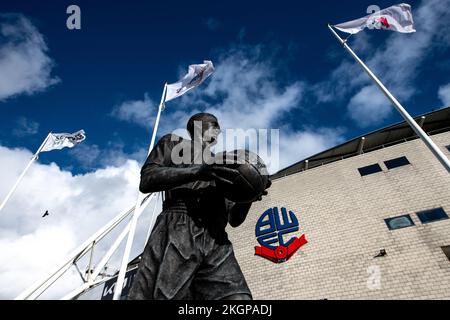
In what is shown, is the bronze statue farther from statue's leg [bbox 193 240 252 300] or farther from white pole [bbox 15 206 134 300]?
white pole [bbox 15 206 134 300]

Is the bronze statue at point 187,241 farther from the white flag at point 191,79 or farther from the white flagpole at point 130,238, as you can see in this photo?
the white flag at point 191,79

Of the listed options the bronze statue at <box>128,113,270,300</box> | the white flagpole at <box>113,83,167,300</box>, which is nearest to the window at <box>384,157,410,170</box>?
the white flagpole at <box>113,83,167,300</box>

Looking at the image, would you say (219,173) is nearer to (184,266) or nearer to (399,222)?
(184,266)

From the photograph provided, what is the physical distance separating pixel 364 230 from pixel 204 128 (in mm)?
12737

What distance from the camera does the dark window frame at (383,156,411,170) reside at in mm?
14373

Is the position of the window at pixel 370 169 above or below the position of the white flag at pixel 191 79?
above

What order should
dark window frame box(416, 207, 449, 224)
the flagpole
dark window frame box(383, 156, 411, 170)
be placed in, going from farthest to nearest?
dark window frame box(383, 156, 411, 170) → dark window frame box(416, 207, 449, 224) → the flagpole

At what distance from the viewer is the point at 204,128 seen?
244 centimetres

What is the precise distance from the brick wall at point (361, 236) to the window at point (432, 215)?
7.8 inches

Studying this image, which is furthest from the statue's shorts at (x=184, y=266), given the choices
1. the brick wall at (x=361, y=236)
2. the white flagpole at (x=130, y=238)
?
the brick wall at (x=361, y=236)

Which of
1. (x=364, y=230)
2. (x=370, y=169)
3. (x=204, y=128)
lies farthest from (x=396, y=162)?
(x=204, y=128)

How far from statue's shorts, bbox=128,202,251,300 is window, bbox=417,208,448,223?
1332 cm

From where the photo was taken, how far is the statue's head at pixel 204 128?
242 cm
